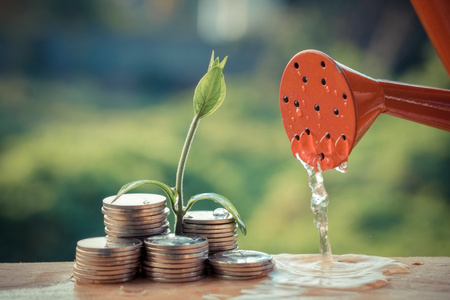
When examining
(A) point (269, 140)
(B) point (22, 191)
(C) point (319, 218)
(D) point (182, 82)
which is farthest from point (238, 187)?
(C) point (319, 218)

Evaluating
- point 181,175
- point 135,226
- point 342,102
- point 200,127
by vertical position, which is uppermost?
point 200,127

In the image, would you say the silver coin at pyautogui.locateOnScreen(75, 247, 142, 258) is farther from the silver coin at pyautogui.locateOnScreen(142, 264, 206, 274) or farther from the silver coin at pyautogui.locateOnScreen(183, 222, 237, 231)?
the silver coin at pyautogui.locateOnScreen(183, 222, 237, 231)

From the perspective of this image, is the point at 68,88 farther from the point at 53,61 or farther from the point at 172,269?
the point at 172,269

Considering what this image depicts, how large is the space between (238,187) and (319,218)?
7.09ft

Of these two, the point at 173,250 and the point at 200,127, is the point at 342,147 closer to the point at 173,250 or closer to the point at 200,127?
the point at 173,250

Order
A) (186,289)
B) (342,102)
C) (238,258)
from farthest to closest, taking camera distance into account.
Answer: (238,258) → (186,289) → (342,102)

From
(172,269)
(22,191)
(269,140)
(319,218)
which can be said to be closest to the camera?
(172,269)

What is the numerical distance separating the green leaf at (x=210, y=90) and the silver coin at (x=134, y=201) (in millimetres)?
204

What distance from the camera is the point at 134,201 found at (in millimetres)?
1278

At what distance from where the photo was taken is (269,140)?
3.48 metres

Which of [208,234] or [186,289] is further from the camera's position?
[208,234]

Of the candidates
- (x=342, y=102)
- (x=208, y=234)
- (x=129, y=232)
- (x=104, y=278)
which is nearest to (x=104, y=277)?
(x=104, y=278)

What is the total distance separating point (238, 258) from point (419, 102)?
18.8 inches

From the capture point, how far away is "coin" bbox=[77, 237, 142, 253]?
45.1 inches
